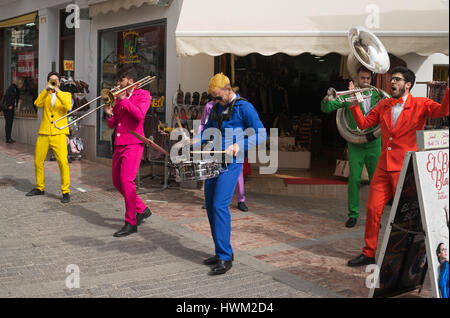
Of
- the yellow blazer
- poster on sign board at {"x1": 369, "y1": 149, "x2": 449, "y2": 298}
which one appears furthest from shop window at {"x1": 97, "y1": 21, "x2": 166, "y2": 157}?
poster on sign board at {"x1": 369, "y1": 149, "x2": 449, "y2": 298}

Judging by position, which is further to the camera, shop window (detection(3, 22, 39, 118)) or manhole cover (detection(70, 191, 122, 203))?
shop window (detection(3, 22, 39, 118))

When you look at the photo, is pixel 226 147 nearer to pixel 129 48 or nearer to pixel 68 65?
pixel 129 48

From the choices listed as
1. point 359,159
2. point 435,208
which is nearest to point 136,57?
point 359,159

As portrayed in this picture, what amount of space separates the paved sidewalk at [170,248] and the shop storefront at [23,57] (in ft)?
25.7

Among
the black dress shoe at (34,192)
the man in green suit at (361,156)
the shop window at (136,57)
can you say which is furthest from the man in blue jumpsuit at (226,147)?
the shop window at (136,57)

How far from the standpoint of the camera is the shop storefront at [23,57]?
15.8m

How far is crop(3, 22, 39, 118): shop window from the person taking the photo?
627 inches

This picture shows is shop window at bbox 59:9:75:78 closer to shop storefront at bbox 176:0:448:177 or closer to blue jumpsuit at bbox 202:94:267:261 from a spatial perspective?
shop storefront at bbox 176:0:448:177

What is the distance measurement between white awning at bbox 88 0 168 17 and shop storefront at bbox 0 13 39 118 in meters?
4.14

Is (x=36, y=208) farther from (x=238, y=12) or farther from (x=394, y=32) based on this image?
(x=394, y=32)

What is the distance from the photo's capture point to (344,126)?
7.06 meters

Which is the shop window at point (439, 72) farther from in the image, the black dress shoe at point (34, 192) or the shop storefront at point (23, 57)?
the shop storefront at point (23, 57)

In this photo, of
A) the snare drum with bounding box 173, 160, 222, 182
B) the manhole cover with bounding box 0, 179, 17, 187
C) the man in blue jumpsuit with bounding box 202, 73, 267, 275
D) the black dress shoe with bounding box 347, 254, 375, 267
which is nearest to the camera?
the snare drum with bounding box 173, 160, 222, 182
